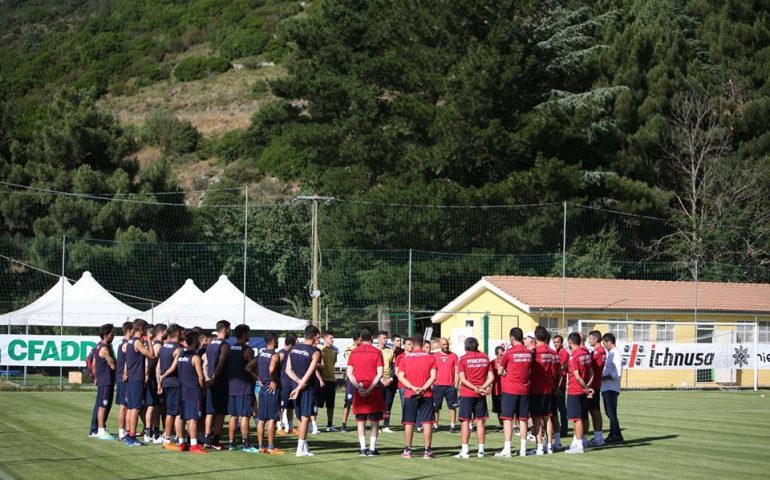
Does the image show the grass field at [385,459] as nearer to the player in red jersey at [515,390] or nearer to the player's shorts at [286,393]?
the player in red jersey at [515,390]

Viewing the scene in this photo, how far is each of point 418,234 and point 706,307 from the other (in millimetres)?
12121

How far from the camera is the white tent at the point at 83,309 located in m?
35.6

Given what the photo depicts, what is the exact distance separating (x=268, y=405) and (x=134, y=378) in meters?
2.42

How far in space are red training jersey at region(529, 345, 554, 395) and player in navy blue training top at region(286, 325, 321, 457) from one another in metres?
3.17

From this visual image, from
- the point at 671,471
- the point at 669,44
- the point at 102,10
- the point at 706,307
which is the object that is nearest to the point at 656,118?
the point at 669,44

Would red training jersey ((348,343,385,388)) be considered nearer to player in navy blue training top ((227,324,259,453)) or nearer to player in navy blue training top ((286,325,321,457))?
player in navy blue training top ((286,325,321,457))

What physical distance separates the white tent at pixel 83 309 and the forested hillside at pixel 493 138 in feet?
28.6

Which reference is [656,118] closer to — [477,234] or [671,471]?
[477,234]

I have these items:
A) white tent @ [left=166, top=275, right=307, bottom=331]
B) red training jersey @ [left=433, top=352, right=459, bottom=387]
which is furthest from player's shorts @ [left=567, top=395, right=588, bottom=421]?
white tent @ [left=166, top=275, right=307, bottom=331]

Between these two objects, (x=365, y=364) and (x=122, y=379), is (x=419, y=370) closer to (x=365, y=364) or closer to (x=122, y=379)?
(x=365, y=364)

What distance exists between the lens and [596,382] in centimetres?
1734

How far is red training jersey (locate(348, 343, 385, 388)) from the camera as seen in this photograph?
Answer: 15.7m

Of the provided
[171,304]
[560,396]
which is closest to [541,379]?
[560,396]

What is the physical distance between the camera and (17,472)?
13.7 meters
